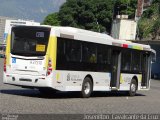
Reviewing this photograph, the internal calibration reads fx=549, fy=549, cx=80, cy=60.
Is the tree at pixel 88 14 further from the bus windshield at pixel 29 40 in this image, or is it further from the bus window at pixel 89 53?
the bus windshield at pixel 29 40

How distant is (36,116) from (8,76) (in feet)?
22.8

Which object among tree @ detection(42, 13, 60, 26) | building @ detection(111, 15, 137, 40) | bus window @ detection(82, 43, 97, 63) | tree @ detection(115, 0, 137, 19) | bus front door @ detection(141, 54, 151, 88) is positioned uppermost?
tree @ detection(115, 0, 137, 19)

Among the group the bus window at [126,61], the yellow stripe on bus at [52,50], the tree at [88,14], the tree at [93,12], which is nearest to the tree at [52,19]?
the tree at [93,12]

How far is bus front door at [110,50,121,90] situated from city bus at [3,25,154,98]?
9 cm

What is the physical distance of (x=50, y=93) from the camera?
76.5ft

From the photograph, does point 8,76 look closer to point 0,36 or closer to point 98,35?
point 98,35

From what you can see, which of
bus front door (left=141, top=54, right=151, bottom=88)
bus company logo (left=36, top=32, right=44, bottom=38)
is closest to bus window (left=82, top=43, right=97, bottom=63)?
bus company logo (left=36, top=32, right=44, bottom=38)

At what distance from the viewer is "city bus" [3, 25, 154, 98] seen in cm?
2009

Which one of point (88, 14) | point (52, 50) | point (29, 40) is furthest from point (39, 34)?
point (88, 14)

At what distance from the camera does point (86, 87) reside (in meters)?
22.6

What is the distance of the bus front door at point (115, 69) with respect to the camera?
2531 centimetres

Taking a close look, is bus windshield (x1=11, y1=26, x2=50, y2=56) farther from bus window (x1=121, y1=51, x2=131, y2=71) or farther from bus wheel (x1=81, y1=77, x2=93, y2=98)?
bus window (x1=121, y1=51, x2=131, y2=71)

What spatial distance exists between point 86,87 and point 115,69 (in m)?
3.26

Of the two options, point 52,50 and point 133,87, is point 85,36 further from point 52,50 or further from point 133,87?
point 133,87
